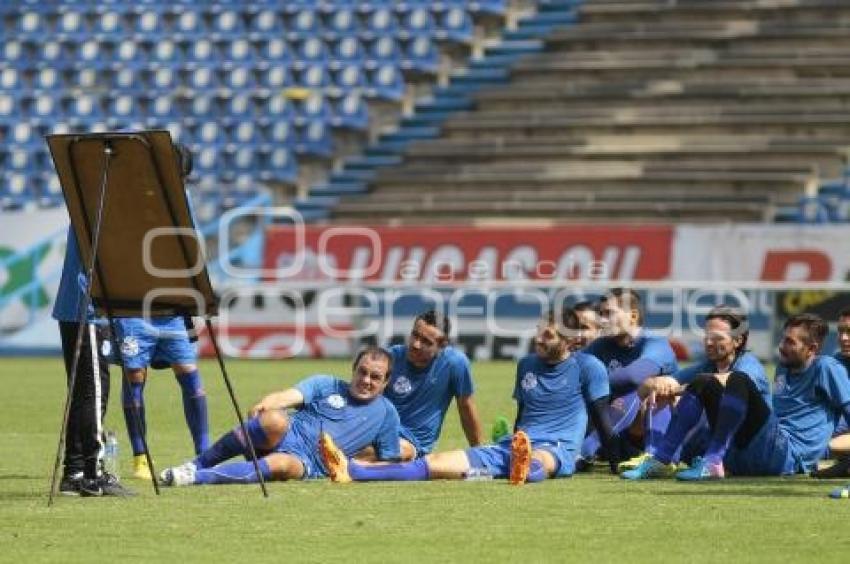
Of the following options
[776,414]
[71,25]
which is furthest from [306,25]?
[776,414]

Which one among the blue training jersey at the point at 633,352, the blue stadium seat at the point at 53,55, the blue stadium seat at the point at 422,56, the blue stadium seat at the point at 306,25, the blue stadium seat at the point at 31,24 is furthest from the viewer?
the blue stadium seat at the point at 31,24

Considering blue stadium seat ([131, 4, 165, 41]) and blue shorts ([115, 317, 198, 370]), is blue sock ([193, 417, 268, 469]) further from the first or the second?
blue stadium seat ([131, 4, 165, 41])

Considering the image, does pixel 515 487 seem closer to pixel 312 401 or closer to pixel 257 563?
pixel 312 401

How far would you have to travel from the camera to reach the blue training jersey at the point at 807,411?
11.4 m

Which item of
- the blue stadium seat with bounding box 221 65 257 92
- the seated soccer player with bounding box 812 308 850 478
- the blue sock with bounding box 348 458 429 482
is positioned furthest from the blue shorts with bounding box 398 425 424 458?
the blue stadium seat with bounding box 221 65 257 92

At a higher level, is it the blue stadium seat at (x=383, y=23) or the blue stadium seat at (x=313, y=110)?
the blue stadium seat at (x=383, y=23)

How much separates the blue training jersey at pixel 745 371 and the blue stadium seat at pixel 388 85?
1891 centimetres

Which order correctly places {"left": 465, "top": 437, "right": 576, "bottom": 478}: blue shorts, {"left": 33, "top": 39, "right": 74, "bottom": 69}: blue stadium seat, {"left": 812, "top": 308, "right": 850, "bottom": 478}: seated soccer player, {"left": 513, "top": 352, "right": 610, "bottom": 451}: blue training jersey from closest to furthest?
{"left": 465, "top": 437, "right": 576, "bottom": 478}: blue shorts
{"left": 513, "top": 352, "right": 610, "bottom": 451}: blue training jersey
{"left": 812, "top": 308, "right": 850, "bottom": 478}: seated soccer player
{"left": 33, "top": 39, "right": 74, "bottom": 69}: blue stadium seat

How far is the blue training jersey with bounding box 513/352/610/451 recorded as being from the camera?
11570 millimetres

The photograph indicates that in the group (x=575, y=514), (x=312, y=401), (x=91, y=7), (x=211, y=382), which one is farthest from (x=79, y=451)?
(x=91, y=7)

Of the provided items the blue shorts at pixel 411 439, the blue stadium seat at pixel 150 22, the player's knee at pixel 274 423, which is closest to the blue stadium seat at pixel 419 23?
the blue stadium seat at pixel 150 22

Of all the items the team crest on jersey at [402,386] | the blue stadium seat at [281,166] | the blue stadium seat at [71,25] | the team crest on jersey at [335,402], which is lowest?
the blue stadium seat at [281,166]

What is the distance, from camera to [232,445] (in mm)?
10820

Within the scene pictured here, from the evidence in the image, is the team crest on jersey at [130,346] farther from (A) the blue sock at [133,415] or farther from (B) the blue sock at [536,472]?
(B) the blue sock at [536,472]
